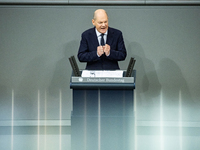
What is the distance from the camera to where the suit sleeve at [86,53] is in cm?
357

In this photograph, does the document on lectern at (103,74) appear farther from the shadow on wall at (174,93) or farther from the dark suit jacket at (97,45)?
the shadow on wall at (174,93)

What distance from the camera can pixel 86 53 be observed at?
3.66 meters

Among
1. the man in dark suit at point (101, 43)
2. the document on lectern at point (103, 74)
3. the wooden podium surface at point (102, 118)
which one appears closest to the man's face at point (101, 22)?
the man in dark suit at point (101, 43)

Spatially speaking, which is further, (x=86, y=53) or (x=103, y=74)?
(x=86, y=53)

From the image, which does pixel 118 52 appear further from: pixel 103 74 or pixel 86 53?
pixel 103 74

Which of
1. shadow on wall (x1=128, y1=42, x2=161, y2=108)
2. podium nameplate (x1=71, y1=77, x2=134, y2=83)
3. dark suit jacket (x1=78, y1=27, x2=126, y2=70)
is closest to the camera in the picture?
podium nameplate (x1=71, y1=77, x2=134, y2=83)

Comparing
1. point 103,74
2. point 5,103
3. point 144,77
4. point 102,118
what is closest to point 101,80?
point 103,74

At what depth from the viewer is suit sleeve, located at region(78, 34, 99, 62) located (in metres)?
3.57

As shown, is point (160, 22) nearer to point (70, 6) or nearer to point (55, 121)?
point (70, 6)

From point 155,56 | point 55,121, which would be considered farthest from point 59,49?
point 155,56

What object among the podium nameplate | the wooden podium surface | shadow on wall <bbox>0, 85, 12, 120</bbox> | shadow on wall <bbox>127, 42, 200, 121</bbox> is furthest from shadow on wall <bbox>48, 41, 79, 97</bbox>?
the podium nameplate

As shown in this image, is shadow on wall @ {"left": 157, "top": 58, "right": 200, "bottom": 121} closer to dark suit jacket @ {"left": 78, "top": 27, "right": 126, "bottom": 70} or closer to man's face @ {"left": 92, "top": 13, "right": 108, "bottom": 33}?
dark suit jacket @ {"left": 78, "top": 27, "right": 126, "bottom": 70}

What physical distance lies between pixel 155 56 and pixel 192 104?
86 centimetres

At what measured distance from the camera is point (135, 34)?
538 centimetres
